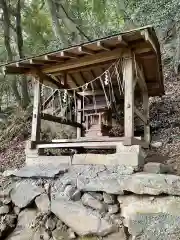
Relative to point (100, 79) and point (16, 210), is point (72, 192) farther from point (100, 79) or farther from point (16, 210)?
point (100, 79)

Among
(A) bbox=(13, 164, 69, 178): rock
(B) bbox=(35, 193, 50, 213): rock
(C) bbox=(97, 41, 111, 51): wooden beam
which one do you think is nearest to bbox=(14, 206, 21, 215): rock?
(B) bbox=(35, 193, 50, 213): rock

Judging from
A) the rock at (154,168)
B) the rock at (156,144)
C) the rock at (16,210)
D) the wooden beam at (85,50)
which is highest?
the wooden beam at (85,50)

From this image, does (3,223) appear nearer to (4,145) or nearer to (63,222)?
(63,222)

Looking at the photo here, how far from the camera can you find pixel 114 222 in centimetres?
421

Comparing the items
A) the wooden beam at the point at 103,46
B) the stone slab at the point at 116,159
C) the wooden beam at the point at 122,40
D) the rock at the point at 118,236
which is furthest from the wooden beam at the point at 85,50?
the rock at the point at 118,236

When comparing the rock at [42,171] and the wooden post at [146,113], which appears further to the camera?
the wooden post at [146,113]

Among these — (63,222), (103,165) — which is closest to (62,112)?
(103,165)

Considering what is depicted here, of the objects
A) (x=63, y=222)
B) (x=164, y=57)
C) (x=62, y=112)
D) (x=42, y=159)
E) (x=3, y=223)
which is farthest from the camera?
(x=164, y=57)

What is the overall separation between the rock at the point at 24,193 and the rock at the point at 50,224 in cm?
49

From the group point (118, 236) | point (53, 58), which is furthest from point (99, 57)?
point (118, 236)

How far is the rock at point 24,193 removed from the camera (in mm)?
4984

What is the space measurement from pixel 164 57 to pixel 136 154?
835 cm

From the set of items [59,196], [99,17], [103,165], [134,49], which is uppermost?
[99,17]

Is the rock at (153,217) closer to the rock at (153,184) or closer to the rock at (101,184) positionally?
the rock at (153,184)
